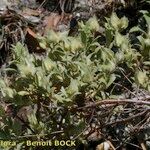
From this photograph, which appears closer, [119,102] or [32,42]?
[119,102]

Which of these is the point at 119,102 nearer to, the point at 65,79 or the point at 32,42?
the point at 65,79

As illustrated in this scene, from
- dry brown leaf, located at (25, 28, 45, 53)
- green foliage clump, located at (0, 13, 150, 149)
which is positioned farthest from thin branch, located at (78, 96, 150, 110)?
dry brown leaf, located at (25, 28, 45, 53)

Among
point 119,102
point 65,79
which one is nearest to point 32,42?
point 65,79

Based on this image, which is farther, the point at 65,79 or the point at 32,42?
the point at 32,42

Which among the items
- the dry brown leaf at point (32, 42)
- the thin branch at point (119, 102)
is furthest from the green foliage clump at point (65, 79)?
the dry brown leaf at point (32, 42)

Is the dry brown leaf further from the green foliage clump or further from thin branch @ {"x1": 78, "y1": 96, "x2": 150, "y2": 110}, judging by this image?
thin branch @ {"x1": 78, "y1": 96, "x2": 150, "y2": 110}

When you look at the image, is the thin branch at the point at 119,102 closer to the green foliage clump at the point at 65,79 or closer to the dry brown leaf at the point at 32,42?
the green foliage clump at the point at 65,79

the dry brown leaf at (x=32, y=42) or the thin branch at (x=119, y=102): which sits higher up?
the thin branch at (x=119, y=102)

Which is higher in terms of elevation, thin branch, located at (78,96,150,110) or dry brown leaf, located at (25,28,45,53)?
thin branch, located at (78,96,150,110)

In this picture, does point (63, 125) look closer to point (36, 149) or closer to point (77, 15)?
point (36, 149)

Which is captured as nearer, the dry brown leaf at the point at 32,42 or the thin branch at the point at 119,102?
the thin branch at the point at 119,102

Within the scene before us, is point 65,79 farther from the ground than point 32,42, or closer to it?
farther from the ground

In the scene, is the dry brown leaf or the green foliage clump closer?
the green foliage clump

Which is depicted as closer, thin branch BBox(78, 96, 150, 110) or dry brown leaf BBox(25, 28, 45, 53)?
thin branch BBox(78, 96, 150, 110)
